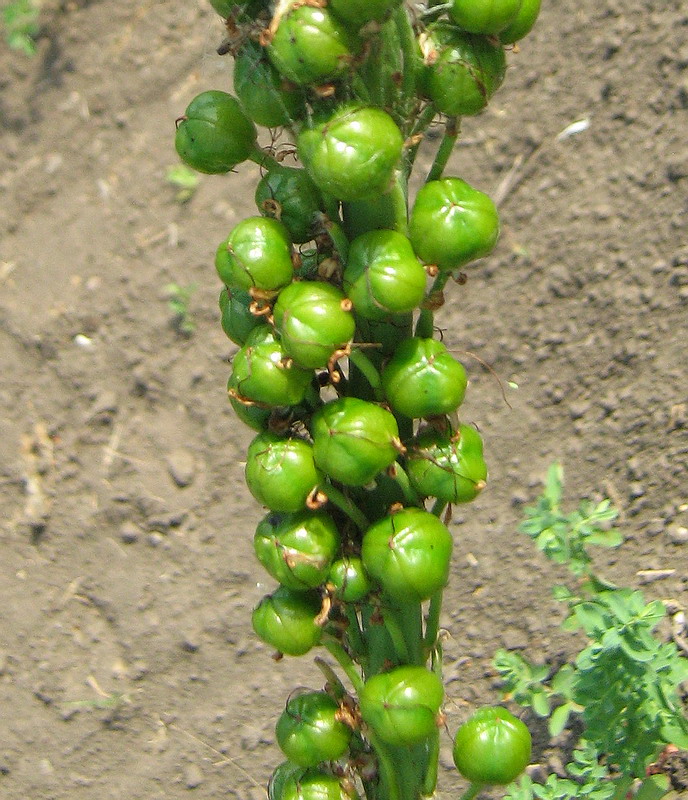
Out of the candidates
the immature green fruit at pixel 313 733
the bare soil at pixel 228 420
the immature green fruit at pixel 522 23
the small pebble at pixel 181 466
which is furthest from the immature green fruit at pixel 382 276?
the small pebble at pixel 181 466

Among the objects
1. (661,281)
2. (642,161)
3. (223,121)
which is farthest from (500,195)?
(223,121)

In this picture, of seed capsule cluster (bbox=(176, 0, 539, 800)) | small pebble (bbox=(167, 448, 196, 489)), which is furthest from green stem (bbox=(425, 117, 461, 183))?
small pebble (bbox=(167, 448, 196, 489))

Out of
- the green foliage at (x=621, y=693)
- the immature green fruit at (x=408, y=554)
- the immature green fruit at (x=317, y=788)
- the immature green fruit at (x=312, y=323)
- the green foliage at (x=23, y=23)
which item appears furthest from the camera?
the green foliage at (x=23, y=23)

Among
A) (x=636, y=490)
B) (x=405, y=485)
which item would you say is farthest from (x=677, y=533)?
(x=405, y=485)

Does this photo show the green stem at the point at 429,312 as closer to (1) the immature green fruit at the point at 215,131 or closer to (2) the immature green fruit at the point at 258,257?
(2) the immature green fruit at the point at 258,257

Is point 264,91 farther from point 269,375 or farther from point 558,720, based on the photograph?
point 558,720

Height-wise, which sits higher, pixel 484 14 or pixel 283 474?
pixel 484 14

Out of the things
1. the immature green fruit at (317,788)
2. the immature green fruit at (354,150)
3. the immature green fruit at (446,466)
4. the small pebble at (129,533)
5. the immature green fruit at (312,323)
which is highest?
the immature green fruit at (354,150)
